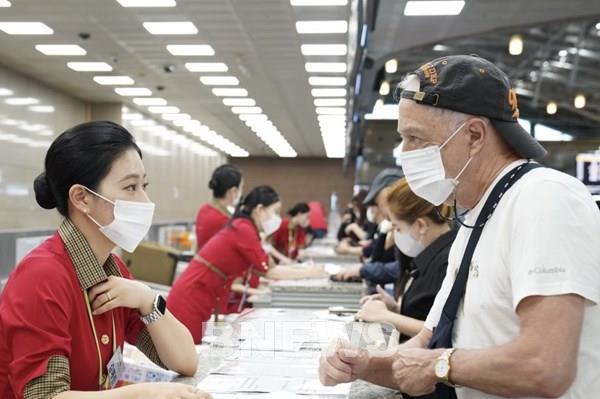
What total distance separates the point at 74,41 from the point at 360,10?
5630mm

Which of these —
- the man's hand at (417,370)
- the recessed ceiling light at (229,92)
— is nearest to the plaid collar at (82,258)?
the man's hand at (417,370)

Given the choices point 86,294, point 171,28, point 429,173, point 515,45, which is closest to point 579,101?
point 515,45

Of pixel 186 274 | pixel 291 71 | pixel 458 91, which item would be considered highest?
pixel 291 71

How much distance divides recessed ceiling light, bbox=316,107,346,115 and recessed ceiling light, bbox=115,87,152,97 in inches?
147

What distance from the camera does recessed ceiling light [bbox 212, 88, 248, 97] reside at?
41.8ft

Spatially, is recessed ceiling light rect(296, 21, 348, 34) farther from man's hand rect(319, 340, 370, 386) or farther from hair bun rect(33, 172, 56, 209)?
man's hand rect(319, 340, 370, 386)

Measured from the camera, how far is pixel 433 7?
7.84 metres

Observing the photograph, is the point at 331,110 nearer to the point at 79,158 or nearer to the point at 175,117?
the point at 175,117

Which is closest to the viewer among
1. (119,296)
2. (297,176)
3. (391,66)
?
(119,296)

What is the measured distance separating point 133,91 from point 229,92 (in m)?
2.04

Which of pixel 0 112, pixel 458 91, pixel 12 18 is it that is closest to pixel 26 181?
pixel 0 112

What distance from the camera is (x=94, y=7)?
24.6 feet

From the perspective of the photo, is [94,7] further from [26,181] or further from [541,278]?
[541,278]

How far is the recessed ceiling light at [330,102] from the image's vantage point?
1343 centimetres
